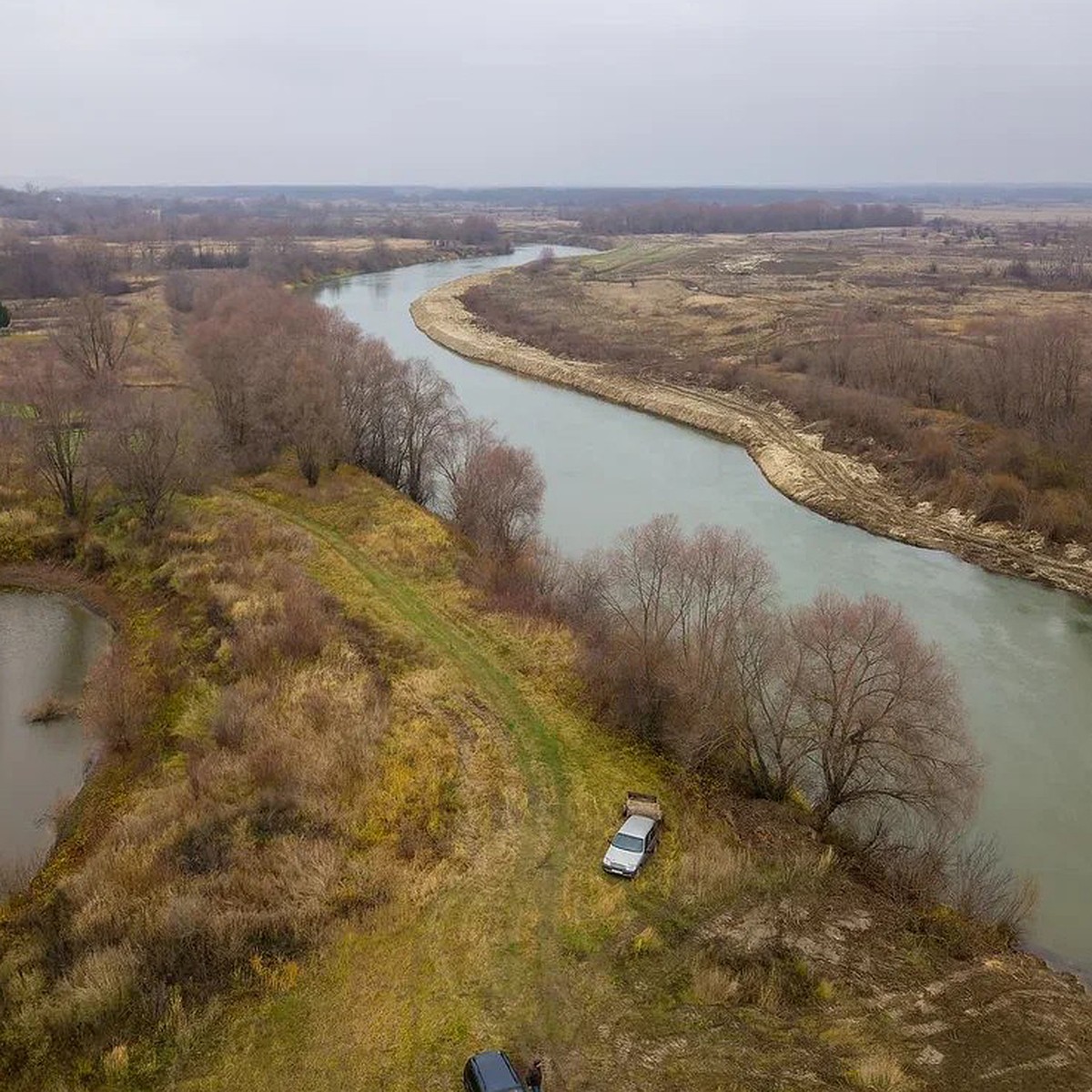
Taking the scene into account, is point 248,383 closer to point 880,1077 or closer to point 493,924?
point 493,924

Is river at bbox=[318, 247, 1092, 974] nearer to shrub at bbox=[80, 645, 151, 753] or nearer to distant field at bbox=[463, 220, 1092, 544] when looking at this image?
distant field at bbox=[463, 220, 1092, 544]

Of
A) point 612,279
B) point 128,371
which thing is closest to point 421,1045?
point 128,371

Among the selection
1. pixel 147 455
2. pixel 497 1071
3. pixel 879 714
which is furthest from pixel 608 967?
pixel 147 455

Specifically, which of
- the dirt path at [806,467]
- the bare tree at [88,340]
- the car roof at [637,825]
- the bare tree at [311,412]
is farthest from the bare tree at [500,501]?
the bare tree at [88,340]

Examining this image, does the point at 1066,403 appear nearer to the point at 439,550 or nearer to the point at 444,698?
the point at 439,550

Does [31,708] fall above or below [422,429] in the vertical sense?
below

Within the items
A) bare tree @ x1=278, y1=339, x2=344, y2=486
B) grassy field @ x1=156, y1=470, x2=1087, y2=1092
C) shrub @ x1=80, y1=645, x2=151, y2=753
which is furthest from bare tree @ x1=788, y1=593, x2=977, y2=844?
bare tree @ x1=278, y1=339, x2=344, y2=486
